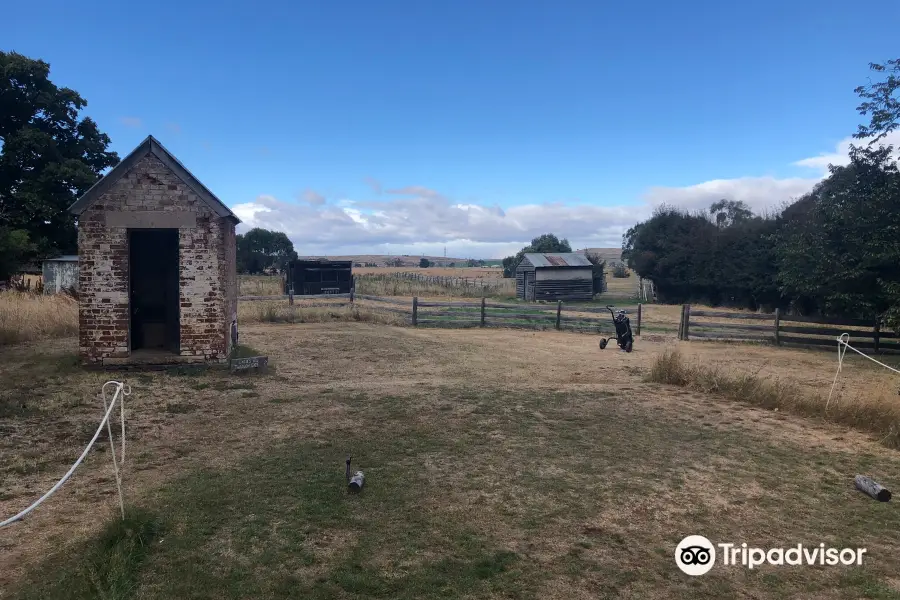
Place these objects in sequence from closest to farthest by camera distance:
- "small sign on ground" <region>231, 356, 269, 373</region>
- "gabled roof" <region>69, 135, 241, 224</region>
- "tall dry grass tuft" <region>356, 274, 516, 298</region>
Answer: "gabled roof" <region>69, 135, 241, 224</region>
"small sign on ground" <region>231, 356, 269, 373</region>
"tall dry grass tuft" <region>356, 274, 516, 298</region>

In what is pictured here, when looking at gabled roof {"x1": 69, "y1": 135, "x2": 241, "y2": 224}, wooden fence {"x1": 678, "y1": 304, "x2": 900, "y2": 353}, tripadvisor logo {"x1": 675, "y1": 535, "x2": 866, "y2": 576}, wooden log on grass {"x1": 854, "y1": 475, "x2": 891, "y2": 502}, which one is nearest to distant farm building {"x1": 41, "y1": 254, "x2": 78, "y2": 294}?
gabled roof {"x1": 69, "y1": 135, "x2": 241, "y2": 224}

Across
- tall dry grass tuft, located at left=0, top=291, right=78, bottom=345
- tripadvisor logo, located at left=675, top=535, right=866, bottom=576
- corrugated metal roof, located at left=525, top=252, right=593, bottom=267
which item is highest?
corrugated metal roof, located at left=525, top=252, right=593, bottom=267

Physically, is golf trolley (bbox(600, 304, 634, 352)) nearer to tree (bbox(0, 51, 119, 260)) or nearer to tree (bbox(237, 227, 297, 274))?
tree (bbox(0, 51, 119, 260))

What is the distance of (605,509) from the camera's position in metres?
5.12

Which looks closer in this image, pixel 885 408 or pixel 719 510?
pixel 719 510

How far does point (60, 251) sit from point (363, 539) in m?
25.3

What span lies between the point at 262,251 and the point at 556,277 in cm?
3473

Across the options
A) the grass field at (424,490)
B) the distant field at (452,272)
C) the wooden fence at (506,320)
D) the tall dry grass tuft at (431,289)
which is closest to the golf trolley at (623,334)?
the wooden fence at (506,320)

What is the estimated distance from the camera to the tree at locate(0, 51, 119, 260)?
22.9 metres

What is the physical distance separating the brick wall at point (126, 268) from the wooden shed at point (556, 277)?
30256 millimetres

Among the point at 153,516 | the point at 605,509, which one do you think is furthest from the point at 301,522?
the point at 605,509

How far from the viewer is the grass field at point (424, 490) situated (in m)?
3.93

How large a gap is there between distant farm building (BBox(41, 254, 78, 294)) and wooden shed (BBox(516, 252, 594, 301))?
2709cm

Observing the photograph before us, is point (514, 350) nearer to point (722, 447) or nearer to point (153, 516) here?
point (722, 447)
